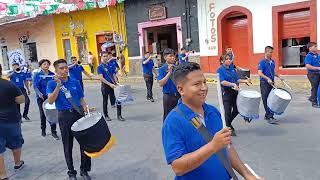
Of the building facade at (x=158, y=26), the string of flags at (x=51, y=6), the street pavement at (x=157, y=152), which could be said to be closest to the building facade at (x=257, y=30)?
the building facade at (x=158, y=26)

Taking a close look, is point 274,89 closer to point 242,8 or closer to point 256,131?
point 256,131

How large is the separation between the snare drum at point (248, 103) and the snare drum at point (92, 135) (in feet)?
9.59

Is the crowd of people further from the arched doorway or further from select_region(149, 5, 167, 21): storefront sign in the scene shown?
select_region(149, 5, 167, 21): storefront sign

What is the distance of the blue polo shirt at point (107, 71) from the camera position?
9.75 meters

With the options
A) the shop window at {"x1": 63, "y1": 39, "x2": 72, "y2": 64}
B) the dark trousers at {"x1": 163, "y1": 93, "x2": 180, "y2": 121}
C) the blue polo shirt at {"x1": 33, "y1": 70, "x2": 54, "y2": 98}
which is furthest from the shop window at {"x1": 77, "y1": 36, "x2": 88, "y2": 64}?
the dark trousers at {"x1": 163, "y1": 93, "x2": 180, "y2": 121}

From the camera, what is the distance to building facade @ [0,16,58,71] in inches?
1081

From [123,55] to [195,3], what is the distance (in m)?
5.85

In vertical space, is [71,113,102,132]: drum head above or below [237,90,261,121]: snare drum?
above

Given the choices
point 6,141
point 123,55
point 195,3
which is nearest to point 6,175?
point 6,141

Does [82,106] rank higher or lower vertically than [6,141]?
higher

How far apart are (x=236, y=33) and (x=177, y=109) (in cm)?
1681

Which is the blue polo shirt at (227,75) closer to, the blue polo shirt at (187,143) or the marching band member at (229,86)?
the marching band member at (229,86)

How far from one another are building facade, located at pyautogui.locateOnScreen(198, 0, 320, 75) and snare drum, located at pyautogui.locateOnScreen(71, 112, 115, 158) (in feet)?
43.0

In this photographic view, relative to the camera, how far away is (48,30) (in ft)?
89.9
